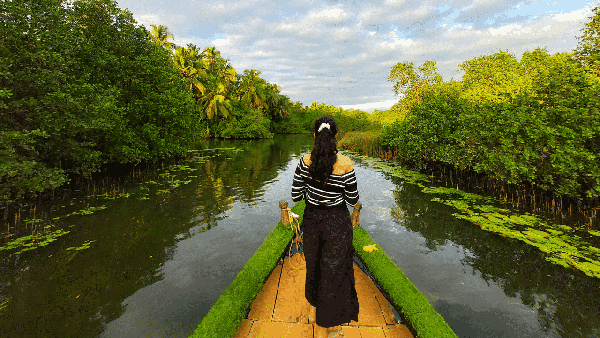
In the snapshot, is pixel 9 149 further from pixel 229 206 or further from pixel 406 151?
pixel 406 151

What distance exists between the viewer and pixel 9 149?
23.9 feet

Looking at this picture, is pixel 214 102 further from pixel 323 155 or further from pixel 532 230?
pixel 323 155

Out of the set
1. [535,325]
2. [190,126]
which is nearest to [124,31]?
[190,126]

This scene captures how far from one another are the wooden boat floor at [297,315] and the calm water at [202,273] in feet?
4.04

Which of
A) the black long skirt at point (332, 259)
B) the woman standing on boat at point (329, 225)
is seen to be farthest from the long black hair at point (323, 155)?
the black long skirt at point (332, 259)

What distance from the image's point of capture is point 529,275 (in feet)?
18.0

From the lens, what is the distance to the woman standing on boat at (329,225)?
2.92m

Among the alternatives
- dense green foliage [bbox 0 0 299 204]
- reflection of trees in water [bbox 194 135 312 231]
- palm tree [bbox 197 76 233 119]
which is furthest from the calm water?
palm tree [bbox 197 76 233 119]

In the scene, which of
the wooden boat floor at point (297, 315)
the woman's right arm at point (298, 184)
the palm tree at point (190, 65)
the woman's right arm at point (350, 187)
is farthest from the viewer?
the palm tree at point (190, 65)

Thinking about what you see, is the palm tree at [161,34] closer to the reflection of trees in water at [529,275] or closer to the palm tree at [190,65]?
the palm tree at [190,65]

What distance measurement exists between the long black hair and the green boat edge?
2.21m

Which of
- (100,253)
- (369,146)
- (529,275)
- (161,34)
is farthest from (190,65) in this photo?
(529,275)

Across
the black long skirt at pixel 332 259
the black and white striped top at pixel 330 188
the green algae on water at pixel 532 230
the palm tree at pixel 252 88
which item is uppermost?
the palm tree at pixel 252 88

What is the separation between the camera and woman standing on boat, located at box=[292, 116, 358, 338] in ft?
9.58
